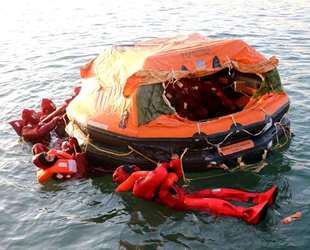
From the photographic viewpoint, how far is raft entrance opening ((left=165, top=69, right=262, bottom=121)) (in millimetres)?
8164

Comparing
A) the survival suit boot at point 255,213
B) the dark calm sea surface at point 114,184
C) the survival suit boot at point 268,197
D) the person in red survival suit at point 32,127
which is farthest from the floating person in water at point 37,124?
the survival suit boot at point 255,213

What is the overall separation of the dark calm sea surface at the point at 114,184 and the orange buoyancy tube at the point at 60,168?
0.84 ft

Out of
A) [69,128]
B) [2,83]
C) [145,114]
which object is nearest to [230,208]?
[145,114]

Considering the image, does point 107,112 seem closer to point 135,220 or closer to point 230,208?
point 135,220

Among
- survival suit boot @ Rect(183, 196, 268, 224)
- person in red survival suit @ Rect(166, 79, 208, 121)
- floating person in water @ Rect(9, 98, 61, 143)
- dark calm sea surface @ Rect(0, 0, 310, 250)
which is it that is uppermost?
person in red survival suit @ Rect(166, 79, 208, 121)

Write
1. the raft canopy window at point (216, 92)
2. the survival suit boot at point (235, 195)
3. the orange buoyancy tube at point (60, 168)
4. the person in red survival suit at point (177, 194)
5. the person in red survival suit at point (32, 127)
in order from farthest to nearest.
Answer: the person in red survival suit at point (32, 127) < the raft canopy window at point (216, 92) < the orange buoyancy tube at point (60, 168) < the survival suit boot at point (235, 195) < the person in red survival suit at point (177, 194)

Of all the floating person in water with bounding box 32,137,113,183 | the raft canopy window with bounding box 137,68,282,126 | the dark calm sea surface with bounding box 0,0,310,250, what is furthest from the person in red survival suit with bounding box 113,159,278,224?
the raft canopy window with bounding box 137,68,282,126

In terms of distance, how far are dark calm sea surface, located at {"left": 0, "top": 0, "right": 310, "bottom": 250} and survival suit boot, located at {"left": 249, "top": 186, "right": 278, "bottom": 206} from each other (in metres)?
0.20

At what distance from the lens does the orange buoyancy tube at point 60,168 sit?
6984 mm

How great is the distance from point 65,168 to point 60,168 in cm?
8

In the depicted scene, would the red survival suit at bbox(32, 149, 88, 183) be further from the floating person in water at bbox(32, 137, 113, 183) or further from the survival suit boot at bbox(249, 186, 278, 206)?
the survival suit boot at bbox(249, 186, 278, 206)

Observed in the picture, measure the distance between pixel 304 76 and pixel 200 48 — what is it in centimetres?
484

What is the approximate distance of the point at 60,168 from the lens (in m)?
7.02

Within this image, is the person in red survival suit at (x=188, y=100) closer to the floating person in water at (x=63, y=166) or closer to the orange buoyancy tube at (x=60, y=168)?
the floating person in water at (x=63, y=166)
